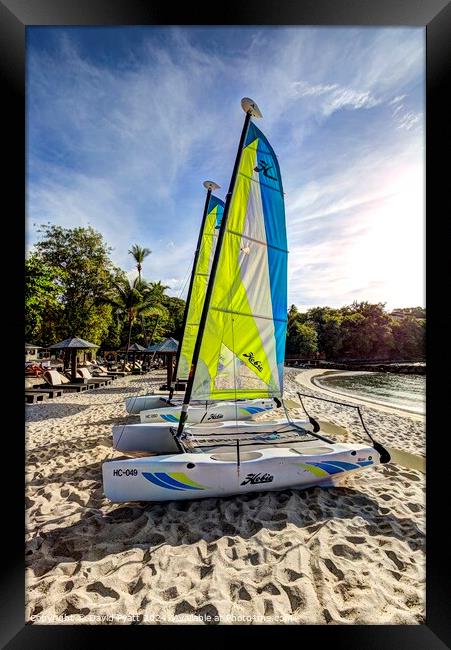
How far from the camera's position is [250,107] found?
3953mm

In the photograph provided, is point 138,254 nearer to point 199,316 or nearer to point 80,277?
point 80,277

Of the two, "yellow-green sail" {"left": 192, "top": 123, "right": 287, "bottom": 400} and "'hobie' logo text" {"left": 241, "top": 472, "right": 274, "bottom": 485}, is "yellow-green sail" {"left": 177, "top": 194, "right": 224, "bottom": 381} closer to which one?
"yellow-green sail" {"left": 192, "top": 123, "right": 287, "bottom": 400}

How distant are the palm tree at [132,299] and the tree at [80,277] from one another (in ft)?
3.13

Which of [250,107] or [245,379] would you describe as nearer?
[250,107]

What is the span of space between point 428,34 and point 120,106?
3376mm

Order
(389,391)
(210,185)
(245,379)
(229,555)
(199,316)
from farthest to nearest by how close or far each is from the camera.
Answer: (389,391) → (199,316) → (210,185) → (245,379) → (229,555)

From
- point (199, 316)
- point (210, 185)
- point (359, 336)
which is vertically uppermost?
point (210, 185)

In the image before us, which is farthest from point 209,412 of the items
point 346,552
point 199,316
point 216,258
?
point 346,552

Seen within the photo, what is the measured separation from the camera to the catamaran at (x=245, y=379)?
3.17 metres

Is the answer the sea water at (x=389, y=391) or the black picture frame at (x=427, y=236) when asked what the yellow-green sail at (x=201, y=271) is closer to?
the black picture frame at (x=427, y=236)

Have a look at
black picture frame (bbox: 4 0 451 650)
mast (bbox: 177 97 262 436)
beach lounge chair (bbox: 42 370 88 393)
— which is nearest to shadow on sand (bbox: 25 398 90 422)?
beach lounge chair (bbox: 42 370 88 393)

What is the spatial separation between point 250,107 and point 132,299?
16.6 m

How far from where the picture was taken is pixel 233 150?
14.2 feet

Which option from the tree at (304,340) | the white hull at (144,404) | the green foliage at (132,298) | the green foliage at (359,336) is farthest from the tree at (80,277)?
the tree at (304,340)
